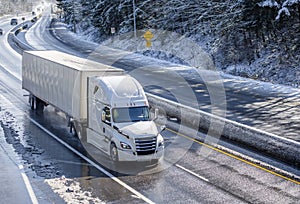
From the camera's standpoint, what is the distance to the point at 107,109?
58.5 ft

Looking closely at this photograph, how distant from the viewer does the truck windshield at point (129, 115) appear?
17.6 meters

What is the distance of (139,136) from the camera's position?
16688 mm

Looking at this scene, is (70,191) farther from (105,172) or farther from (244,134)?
(244,134)

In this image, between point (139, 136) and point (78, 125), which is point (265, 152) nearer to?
point (139, 136)

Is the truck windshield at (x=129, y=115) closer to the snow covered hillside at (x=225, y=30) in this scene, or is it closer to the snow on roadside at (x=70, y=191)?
the snow on roadside at (x=70, y=191)

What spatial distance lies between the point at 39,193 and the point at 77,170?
246 cm

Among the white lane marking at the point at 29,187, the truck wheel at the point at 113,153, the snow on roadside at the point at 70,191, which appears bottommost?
the white lane marking at the point at 29,187

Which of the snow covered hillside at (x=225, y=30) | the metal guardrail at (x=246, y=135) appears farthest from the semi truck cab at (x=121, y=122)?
the snow covered hillside at (x=225, y=30)

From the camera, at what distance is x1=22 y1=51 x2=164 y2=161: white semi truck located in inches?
664

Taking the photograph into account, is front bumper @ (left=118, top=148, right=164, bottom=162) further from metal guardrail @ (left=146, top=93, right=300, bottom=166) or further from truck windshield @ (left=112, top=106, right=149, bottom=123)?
metal guardrail @ (left=146, top=93, right=300, bottom=166)

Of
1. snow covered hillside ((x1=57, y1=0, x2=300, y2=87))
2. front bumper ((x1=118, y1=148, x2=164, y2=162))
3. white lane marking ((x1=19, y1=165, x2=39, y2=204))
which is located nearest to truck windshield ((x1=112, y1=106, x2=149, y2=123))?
front bumper ((x1=118, y1=148, x2=164, y2=162))

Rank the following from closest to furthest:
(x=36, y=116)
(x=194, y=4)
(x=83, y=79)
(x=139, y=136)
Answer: (x=139, y=136)
(x=83, y=79)
(x=36, y=116)
(x=194, y=4)

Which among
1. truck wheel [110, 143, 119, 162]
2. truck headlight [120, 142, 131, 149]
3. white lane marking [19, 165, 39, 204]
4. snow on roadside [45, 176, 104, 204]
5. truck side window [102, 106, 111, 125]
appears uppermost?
truck side window [102, 106, 111, 125]

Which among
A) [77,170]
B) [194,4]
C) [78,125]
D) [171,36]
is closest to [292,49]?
[194,4]
